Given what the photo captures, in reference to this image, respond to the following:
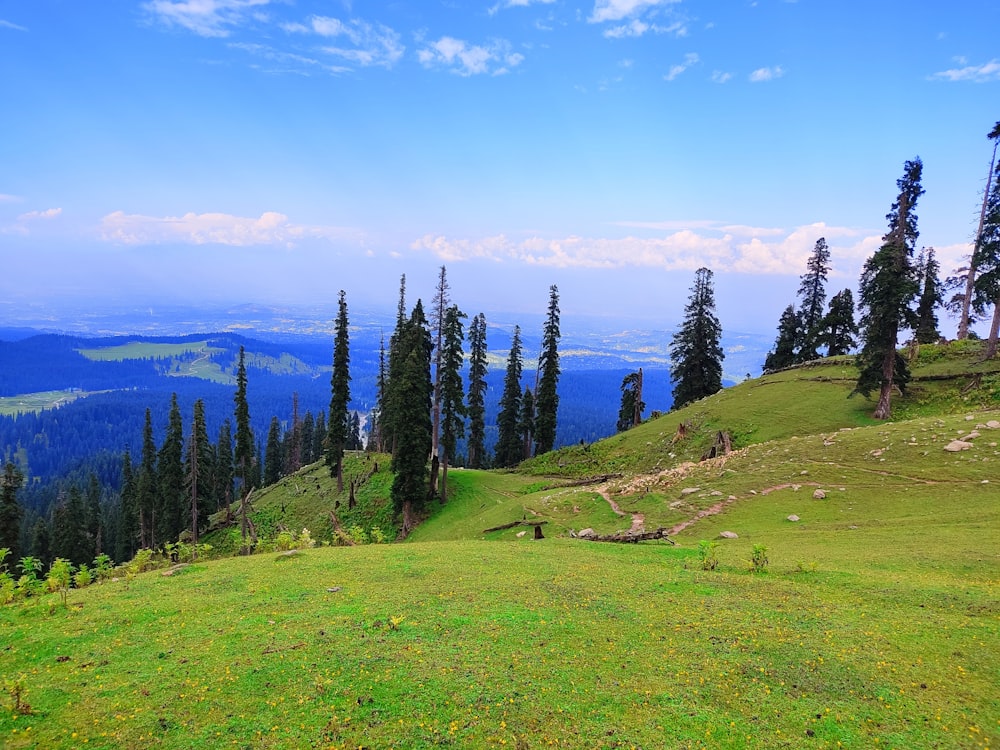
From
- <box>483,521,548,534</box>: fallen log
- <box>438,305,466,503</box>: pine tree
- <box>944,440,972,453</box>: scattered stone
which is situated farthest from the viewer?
<box>438,305,466,503</box>: pine tree

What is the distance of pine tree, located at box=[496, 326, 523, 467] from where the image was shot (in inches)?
2422

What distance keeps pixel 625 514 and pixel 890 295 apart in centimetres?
2110

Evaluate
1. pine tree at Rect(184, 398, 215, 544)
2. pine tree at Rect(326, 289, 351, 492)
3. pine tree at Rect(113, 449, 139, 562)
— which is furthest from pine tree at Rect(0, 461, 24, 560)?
pine tree at Rect(326, 289, 351, 492)

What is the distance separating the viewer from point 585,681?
8.89 meters

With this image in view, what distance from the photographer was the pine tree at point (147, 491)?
62.3 meters

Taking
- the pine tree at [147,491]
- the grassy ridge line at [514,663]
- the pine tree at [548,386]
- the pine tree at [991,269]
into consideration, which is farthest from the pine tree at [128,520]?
→ the pine tree at [991,269]

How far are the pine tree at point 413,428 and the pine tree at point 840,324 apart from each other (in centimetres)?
4186

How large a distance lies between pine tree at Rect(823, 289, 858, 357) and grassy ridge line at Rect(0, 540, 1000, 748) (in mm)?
46608

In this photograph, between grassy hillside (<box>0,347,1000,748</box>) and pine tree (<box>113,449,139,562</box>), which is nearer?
grassy hillside (<box>0,347,1000,748</box>)

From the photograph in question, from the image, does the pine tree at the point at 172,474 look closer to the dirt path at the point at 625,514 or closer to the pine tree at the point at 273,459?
the pine tree at the point at 273,459

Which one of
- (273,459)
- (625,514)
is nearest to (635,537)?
(625,514)

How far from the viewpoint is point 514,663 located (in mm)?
9492

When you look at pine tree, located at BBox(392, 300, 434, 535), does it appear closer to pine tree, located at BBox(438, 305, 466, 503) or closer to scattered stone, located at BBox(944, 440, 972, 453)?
pine tree, located at BBox(438, 305, 466, 503)

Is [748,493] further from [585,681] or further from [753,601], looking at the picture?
[585,681]
